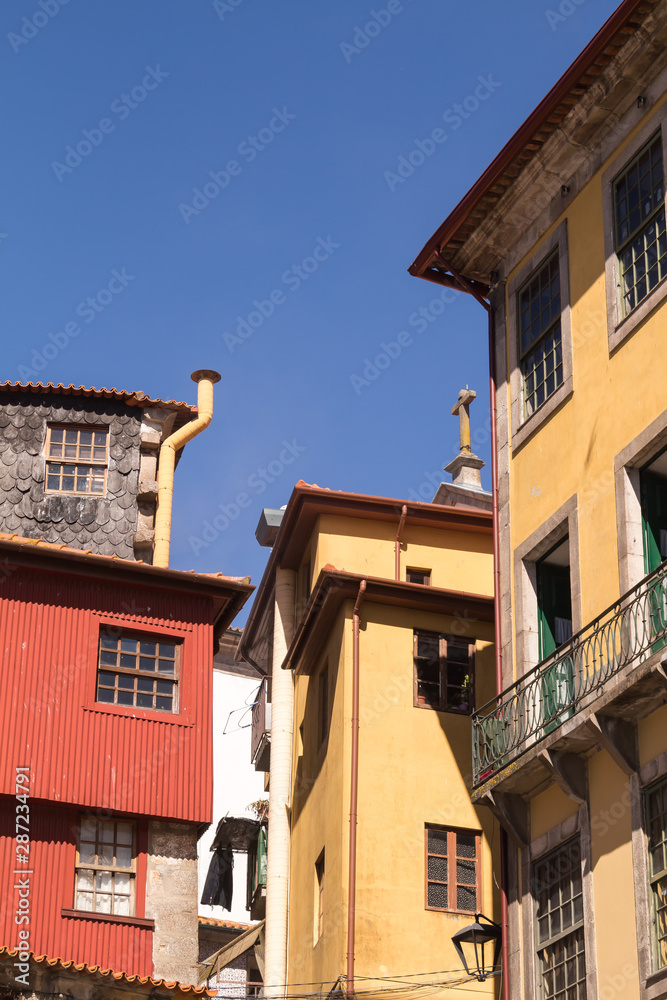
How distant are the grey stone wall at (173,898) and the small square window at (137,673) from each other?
2031 mm

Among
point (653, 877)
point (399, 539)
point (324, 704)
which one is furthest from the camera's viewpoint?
point (399, 539)

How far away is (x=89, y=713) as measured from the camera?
24.4m

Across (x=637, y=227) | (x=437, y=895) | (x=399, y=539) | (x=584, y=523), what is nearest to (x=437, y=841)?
(x=437, y=895)

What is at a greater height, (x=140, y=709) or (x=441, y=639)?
(x=441, y=639)

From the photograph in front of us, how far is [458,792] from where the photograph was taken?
26078 mm

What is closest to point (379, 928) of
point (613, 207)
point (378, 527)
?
point (378, 527)

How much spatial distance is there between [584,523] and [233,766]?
35.6 m

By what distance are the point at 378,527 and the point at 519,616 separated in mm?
9317

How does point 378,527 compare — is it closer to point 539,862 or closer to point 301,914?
point 301,914

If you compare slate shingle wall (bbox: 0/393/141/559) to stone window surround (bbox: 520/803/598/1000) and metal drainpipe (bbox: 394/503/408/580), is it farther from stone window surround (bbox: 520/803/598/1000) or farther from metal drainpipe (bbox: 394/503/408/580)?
stone window surround (bbox: 520/803/598/1000)

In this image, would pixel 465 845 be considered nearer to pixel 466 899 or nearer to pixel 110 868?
pixel 466 899

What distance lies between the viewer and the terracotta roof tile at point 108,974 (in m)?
21.0

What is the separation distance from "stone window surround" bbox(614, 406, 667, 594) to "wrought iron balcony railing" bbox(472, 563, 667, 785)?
0.37m

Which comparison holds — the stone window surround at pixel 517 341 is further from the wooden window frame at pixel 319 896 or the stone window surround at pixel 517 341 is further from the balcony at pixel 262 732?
the balcony at pixel 262 732
